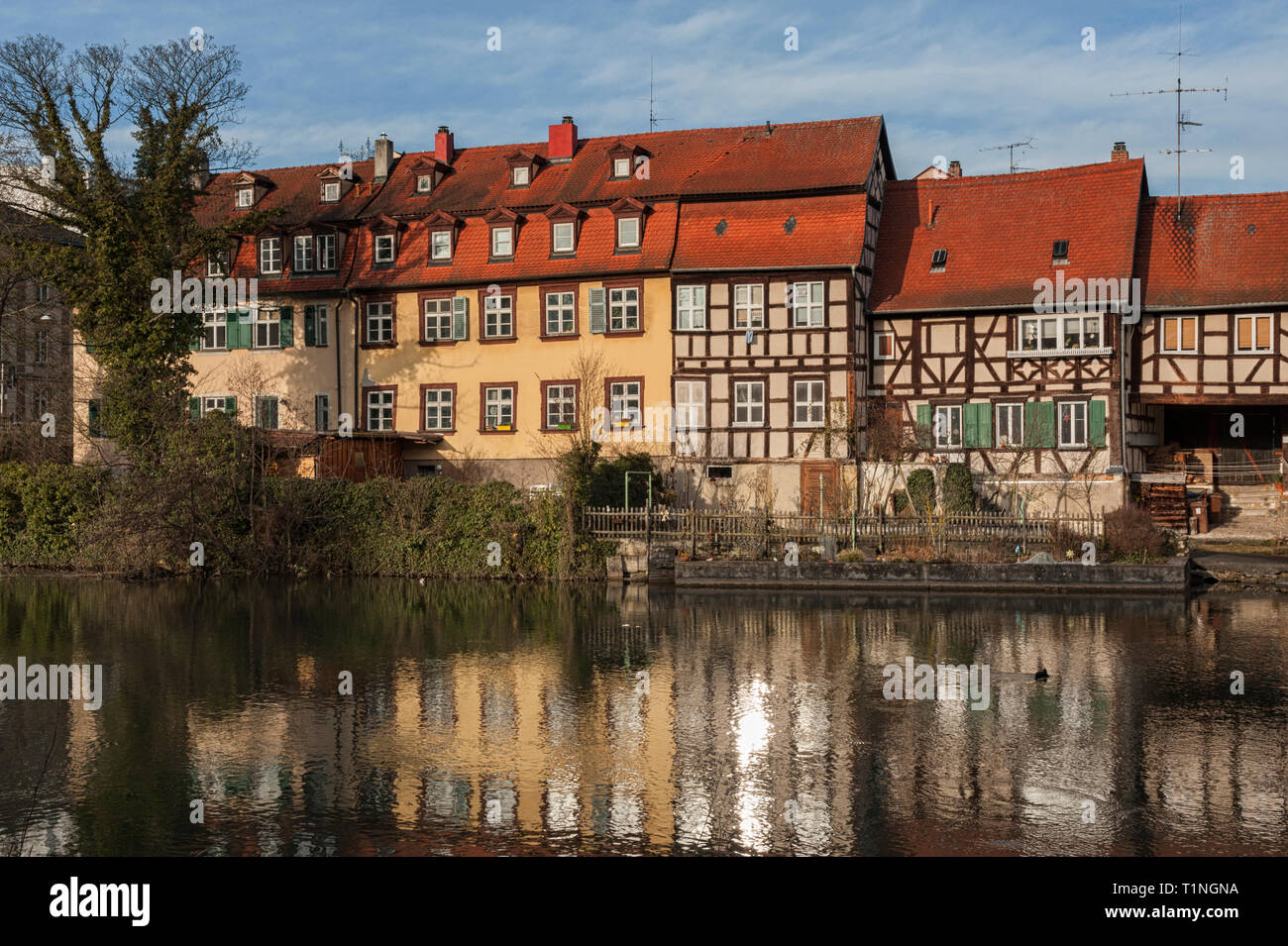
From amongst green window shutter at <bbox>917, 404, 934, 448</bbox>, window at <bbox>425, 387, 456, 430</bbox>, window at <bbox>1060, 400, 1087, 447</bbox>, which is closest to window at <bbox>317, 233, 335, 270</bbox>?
window at <bbox>425, 387, 456, 430</bbox>

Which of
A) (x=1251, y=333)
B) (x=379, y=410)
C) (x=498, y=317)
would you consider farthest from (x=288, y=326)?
(x=1251, y=333)

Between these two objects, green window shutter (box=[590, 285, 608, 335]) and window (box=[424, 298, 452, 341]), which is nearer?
green window shutter (box=[590, 285, 608, 335])

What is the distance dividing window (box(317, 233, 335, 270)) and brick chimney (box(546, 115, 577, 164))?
8.09 meters

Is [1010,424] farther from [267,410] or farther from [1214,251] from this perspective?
[267,410]

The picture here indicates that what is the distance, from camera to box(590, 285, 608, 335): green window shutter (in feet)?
133

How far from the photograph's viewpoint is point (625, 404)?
39969 mm

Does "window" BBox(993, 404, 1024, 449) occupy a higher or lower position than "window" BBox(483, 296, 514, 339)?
lower

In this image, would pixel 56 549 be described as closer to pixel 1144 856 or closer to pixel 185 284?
pixel 185 284

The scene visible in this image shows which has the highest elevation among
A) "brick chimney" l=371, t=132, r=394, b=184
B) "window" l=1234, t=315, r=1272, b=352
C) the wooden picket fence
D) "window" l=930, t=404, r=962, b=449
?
"brick chimney" l=371, t=132, r=394, b=184

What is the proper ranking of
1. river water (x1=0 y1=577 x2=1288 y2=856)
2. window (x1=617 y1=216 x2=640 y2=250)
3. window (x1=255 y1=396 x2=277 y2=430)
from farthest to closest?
window (x1=255 y1=396 x2=277 y2=430) < window (x1=617 y1=216 x2=640 y2=250) < river water (x1=0 y1=577 x2=1288 y2=856)

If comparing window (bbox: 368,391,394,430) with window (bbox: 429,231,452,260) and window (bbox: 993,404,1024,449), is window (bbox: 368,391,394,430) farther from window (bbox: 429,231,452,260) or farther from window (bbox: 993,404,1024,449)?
window (bbox: 993,404,1024,449)

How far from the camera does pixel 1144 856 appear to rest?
10.2 meters

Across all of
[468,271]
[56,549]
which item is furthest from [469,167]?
[56,549]

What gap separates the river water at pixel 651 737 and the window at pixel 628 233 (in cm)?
1843
